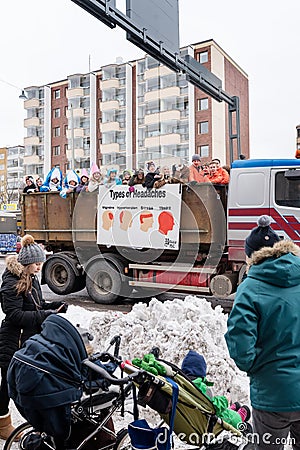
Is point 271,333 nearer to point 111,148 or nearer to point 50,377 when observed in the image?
point 50,377

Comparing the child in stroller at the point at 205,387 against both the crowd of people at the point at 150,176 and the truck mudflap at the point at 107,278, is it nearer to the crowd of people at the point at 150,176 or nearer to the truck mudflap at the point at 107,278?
the crowd of people at the point at 150,176

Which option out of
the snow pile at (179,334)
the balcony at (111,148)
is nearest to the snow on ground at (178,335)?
the snow pile at (179,334)

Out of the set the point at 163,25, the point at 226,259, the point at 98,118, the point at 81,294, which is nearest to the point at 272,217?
the point at 226,259

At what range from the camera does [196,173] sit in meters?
9.98

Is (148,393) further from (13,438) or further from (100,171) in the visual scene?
(100,171)

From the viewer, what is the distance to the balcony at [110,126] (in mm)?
50656

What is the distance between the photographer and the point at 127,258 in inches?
432

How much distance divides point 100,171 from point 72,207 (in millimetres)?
1117

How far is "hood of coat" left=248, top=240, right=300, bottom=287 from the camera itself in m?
2.58

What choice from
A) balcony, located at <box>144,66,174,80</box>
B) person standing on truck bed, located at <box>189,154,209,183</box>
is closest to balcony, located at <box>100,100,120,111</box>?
balcony, located at <box>144,66,174,80</box>

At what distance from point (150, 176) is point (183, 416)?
7.38 meters

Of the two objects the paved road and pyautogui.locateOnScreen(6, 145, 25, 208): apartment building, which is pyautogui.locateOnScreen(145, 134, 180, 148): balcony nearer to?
the paved road

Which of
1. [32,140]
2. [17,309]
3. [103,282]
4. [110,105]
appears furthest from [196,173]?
[32,140]

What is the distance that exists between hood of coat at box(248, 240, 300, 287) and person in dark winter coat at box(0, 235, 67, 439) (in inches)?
78.3
